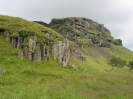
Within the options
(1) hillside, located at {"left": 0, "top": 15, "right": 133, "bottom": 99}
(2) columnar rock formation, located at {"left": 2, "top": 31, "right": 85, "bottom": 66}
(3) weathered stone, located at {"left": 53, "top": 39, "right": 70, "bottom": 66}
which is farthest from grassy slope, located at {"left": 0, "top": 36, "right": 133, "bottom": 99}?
(3) weathered stone, located at {"left": 53, "top": 39, "right": 70, "bottom": 66}


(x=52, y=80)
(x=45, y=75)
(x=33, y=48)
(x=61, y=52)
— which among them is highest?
(x=33, y=48)

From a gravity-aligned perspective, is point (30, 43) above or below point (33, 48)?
above

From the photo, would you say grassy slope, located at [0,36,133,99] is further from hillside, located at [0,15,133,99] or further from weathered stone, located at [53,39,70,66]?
weathered stone, located at [53,39,70,66]

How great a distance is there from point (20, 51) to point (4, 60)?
5.12m

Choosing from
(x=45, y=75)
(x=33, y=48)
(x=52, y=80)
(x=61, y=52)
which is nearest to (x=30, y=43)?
(x=33, y=48)

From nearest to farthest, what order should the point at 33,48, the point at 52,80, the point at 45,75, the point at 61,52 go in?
the point at 52,80 < the point at 45,75 < the point at 33,48 < the point at 61,52

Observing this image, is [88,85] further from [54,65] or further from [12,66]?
[54,65]

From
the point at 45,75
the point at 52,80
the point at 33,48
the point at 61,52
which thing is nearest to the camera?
the point at 52,80

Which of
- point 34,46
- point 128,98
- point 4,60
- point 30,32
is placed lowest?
point 128,98

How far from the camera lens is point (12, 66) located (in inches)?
1469

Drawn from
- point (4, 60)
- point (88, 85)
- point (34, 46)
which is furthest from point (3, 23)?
point (88, 85)

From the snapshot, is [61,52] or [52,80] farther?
[61,52]

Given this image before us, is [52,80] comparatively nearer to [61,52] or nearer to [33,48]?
[33,48]

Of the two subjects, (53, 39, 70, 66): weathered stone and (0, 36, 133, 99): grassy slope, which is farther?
(53, 39, 70, 66): weathered stone
